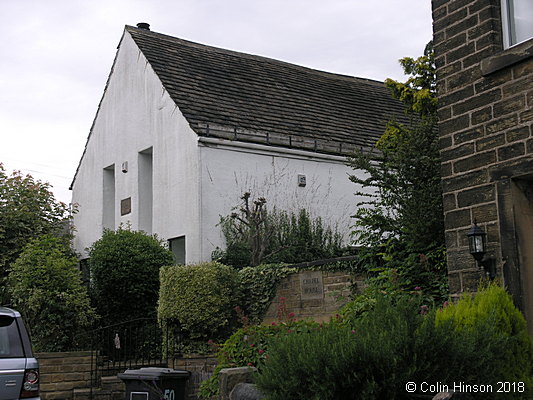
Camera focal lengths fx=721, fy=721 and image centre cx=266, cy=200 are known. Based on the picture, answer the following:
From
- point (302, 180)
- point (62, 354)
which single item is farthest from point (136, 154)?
point (62, 354)

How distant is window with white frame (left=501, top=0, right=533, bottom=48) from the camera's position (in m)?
6.89

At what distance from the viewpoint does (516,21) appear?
7027mm

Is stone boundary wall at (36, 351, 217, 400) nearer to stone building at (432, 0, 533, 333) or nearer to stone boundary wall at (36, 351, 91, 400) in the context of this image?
stone boundary wall at (36, 351, 91, 400)

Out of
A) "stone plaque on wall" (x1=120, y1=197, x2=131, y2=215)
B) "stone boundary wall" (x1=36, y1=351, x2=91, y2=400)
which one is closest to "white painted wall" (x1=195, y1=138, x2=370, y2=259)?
"stone plaque on wall" (x1=120, y1=197, x2=131, y2=215)

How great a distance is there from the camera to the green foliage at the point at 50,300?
1406 centimetres

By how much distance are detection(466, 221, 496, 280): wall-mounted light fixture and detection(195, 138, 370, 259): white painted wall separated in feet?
32.4

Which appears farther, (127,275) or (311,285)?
(127,275)

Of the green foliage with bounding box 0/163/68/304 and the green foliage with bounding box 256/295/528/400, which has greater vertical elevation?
the green foliage with bounding box 0/163/68/304

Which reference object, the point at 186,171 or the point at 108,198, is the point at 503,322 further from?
the point at 108,198

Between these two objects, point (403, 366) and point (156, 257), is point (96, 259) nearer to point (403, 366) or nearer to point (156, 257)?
point (156, 257)

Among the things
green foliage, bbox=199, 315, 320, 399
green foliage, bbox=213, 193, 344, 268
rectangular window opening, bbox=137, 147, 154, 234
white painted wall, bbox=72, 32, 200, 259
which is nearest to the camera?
green foliage, bbox=199, 315, 320, 399

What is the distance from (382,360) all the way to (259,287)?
851 cm

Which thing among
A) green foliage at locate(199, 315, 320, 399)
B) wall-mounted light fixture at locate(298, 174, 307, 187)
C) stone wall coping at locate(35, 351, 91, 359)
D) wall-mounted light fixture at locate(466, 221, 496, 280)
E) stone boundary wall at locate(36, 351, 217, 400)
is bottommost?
stone boundary wall at locate(36, 351, 217, 400)

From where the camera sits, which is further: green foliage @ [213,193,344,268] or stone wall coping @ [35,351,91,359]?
green foliage @ [213,193,344,268]
